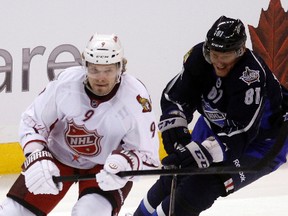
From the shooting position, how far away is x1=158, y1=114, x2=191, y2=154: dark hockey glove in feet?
10.3

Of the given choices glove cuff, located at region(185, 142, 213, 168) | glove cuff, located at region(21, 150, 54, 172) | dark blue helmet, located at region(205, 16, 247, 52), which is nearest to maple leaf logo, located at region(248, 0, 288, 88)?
dark blue helmet, located at region(205, 16, 247, 52)

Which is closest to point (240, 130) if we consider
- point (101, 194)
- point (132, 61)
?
point (101, 194)

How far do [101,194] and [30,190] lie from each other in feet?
0.83

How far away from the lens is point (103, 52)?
2896 millimetres

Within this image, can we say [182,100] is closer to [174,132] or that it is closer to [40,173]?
[174,132]

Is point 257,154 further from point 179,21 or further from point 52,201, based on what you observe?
point 179,21

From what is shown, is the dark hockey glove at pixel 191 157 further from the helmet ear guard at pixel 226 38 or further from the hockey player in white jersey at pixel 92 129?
the helmet ear guard at pixel 226 38

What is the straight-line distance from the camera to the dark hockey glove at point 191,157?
2992 millimetres

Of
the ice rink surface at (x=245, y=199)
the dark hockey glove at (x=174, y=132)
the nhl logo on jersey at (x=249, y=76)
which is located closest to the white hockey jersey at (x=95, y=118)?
the dark hockey glove at (x=174, y=132)

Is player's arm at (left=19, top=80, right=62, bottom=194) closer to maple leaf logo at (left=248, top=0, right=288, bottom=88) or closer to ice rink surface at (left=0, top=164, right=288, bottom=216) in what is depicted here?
ice rink surface at (left=0, top=164, right=288, bottom=216)

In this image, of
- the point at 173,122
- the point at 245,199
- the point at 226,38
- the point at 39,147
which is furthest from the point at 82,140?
the point at 245,199

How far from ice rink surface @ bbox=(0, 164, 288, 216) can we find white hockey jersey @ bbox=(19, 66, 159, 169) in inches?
41.1

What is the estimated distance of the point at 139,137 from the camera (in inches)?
117

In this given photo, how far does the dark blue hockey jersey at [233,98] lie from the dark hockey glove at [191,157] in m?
0.09
